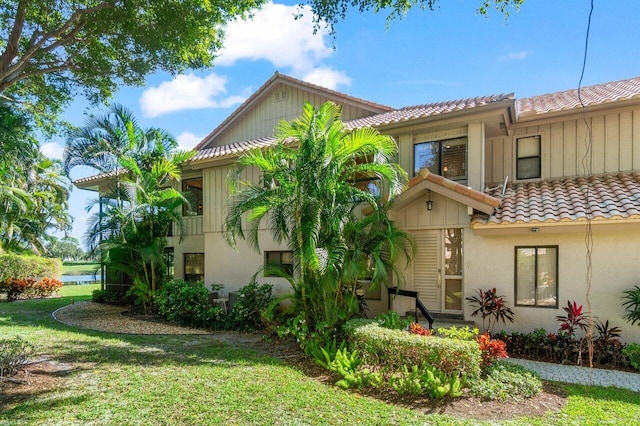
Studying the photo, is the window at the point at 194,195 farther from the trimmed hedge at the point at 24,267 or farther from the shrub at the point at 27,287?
the trimmed hedge at the point at 24,267

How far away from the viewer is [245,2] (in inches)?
328

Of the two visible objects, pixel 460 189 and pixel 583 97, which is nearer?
pixel 460 189

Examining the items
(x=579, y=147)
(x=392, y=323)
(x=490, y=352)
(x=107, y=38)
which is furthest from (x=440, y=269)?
(x=107, y=38)

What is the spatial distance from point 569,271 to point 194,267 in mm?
12768

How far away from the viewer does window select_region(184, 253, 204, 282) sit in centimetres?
1506

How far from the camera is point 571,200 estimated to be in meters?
8.59

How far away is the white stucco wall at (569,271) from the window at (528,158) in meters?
3.18

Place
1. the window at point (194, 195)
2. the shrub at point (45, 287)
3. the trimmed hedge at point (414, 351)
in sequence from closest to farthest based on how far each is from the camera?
the trimmed hedge at point (414, 351)
the window at point (194, 195)
the shrub at point (45, 287)

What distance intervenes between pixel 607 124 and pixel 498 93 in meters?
2.90

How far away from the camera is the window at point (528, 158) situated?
36.0 feet

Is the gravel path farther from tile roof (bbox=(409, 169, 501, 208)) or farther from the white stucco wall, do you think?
the white stucco wall

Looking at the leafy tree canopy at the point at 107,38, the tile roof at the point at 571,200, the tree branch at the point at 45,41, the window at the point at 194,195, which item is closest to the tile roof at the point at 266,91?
the window at the point at 194,195

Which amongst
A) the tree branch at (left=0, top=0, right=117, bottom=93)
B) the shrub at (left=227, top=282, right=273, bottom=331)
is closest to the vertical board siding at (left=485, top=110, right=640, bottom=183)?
the shrub at (left=227, top=282, right=273, bottom=331)

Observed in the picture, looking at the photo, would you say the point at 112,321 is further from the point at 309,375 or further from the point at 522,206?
the point at 522,206
